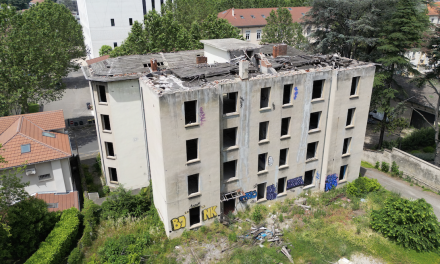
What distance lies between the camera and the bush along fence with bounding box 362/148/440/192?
36.5 meters

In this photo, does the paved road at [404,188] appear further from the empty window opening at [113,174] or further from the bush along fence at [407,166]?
the empty window opening at [113,174]

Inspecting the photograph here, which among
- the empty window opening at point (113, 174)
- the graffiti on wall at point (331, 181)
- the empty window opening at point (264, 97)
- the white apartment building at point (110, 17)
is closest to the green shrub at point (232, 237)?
the empty window opening at point (264, 97)

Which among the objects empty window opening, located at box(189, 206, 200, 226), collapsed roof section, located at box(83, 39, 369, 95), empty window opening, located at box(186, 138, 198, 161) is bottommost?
empty window opening, located at box(189, 206, 200, 226)

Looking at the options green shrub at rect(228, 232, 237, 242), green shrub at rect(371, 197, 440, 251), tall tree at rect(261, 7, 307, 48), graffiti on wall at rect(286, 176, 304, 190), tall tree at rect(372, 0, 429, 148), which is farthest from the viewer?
tall tree at rect(261, 7, 307, 48)

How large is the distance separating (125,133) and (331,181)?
933 inches

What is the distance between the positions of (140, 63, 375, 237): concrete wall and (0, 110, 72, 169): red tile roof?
1081 cm

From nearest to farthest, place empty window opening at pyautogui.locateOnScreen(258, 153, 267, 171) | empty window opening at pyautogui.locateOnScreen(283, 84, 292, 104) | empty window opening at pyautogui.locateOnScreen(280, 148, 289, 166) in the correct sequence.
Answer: empty window opening at pyautogui.locateOnScreen(283, 84, 292, 104), empty window opening at pyautogui.locateOnScreen(258, 153, 267, 171), empty window opening at pyautogui.locateOnScreen(280, 148, 289, 166)

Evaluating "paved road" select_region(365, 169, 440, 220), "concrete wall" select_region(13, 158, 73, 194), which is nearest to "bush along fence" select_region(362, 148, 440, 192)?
"paved road" select_region(365, 169, 440, 220)

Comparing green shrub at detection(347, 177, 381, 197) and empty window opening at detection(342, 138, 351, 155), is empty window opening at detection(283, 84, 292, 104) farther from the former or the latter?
green shrub at detection(347, 177, 381, 197)

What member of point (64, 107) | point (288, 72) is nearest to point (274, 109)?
point (288, 72)

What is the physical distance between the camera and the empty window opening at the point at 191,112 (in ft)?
90.1

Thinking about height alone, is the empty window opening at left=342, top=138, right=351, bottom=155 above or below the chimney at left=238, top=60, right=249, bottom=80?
below

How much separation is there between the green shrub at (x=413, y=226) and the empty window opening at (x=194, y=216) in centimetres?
1739

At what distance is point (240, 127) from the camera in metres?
28.7
